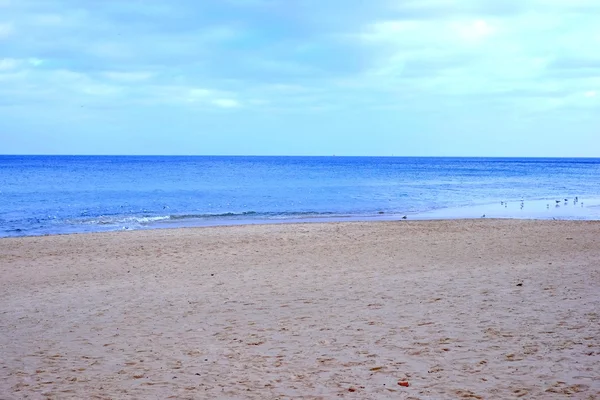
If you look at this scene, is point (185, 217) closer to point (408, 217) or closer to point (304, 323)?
point (408, 217)

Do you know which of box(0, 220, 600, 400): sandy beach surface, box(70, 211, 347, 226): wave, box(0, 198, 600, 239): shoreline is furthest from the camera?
box(70, 211, 347, 226): wave

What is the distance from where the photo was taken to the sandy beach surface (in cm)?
595

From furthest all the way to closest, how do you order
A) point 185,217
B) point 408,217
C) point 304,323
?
point 185,217 → point 408,217 → point 304,323

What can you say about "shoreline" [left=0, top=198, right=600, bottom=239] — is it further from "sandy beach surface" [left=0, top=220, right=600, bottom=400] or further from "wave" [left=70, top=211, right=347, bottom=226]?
"sandy beach surface" [left=0, top=220, right=600, bottom=400]

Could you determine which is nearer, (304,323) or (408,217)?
(304,323)

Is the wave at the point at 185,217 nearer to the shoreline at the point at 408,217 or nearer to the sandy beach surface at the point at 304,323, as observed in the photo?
the shoreline at the point at 408,217

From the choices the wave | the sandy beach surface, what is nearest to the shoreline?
the wave

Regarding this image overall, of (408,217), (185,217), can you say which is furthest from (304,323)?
(185,217)

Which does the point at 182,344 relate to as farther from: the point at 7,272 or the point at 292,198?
the point at 292,198

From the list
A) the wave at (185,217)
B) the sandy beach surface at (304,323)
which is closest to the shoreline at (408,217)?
the wave at (185,217)

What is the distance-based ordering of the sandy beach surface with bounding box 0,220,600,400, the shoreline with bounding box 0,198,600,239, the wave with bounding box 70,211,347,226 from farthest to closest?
the wave with bounding box 70,211,347,226
the shoreline with bounding box 0,198,600,239
the sandy beach surface with bounding box 0,220,600,400

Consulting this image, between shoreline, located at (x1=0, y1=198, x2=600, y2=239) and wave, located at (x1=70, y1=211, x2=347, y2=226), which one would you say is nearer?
shoreline, located at (x1=0, y1=198, x2=600, y2=239)

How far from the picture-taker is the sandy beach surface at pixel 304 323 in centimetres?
595

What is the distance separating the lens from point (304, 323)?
8219 mm
